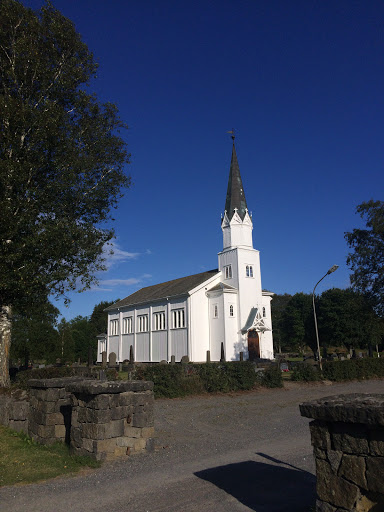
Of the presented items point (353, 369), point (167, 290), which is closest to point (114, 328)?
point (167, 290)

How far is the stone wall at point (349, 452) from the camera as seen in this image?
155 inches

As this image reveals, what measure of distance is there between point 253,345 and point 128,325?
17.4m

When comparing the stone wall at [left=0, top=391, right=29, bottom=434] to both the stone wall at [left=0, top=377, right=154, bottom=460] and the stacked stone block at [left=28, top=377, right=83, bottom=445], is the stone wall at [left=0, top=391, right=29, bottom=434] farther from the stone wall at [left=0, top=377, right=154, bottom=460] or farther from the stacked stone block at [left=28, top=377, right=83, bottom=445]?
the stacked stone block at [left=28, top=377, right=83, bottom=445]

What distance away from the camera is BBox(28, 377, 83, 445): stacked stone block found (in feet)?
30.9

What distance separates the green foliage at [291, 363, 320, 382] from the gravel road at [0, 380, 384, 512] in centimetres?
1166

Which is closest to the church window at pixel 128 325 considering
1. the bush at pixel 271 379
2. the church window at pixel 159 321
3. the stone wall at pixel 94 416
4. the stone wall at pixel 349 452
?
the church window at pixel 159 321

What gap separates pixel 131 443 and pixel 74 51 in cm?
1816

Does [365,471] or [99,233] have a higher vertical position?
[99,233]

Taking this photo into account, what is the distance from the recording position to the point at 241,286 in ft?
130

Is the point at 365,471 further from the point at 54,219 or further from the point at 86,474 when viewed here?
the point at 54,219

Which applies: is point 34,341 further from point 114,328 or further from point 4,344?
point 4,344

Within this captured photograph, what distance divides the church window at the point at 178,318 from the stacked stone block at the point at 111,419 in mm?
30862

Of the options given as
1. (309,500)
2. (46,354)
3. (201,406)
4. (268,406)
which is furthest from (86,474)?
(46,354)

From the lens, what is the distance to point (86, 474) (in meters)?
7.41
